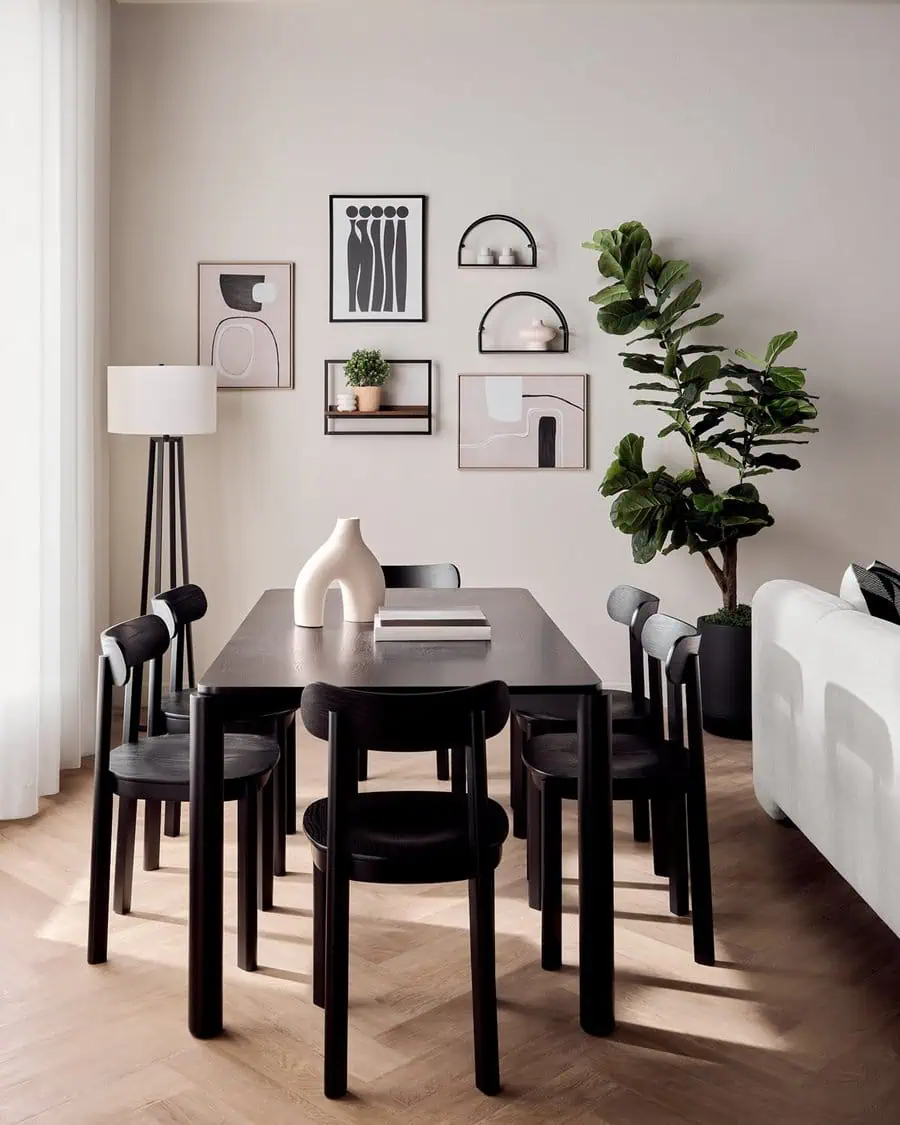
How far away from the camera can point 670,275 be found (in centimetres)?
498

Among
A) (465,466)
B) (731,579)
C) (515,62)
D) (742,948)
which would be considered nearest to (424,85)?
(515,62)

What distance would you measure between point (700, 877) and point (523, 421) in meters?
2.97

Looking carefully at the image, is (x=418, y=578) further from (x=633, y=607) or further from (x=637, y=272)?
(x=637, y=272)

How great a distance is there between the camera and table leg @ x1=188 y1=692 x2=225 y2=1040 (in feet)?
7.74

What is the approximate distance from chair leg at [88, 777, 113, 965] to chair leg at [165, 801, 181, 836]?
2.79ft

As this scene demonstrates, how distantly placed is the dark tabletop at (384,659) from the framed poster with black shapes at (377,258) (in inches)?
92.9

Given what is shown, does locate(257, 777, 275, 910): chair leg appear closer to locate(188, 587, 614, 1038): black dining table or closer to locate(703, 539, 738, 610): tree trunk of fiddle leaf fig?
locate(188, 587, 614, 1038): black dining table

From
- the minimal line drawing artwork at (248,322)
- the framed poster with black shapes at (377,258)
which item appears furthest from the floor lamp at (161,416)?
the framed poster with black shapes at (377,258)

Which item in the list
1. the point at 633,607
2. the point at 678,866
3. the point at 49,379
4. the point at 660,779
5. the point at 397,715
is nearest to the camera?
the point at 397,715

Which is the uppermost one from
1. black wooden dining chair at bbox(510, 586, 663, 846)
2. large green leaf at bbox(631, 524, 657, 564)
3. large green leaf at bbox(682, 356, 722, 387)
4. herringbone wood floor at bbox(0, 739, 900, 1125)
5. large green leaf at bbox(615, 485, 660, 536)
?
large green leaf at bbox(682, 356, 722, 387)

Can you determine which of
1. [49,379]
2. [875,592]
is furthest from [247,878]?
[49,379]

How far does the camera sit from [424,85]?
5188 mm

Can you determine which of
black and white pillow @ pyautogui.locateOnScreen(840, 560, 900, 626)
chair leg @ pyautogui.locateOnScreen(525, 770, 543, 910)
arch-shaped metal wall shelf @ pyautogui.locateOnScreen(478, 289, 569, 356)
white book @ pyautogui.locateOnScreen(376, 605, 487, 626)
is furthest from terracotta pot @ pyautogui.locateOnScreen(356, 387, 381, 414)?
black and white pillow @ pyautogui.locateOnScreen(840, 560, 900, 626)

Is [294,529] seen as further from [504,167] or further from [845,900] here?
[845,900]
